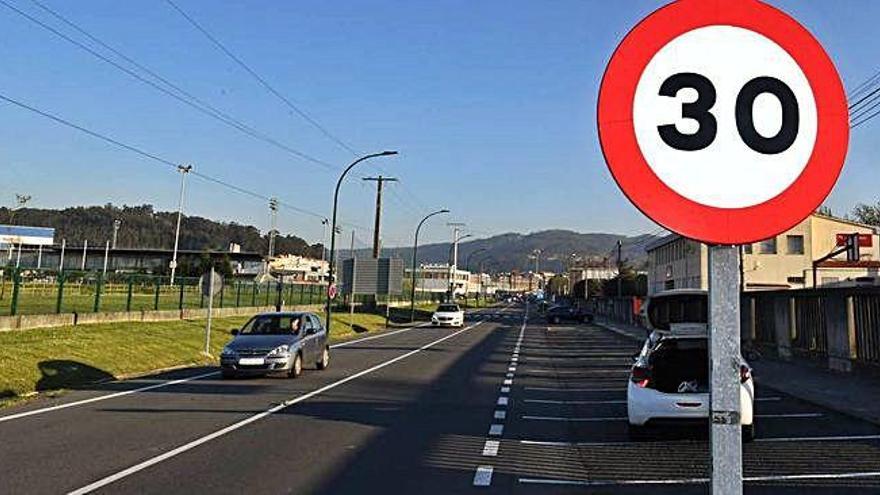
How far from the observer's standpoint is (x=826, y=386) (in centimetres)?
1612

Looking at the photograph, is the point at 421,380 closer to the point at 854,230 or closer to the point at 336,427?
the point at 336,427

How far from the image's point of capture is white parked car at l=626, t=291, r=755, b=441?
10000 millimetres

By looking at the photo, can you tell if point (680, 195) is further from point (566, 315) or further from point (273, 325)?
point (566, 315)

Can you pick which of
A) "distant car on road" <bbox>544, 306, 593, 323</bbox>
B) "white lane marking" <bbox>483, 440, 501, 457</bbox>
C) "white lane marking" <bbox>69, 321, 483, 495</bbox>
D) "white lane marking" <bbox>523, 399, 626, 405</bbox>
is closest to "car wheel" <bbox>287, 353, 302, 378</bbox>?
"white lane marking" <bbox>69, 321, 483, 495</bbox>

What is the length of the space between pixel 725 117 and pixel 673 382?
9.03 metres

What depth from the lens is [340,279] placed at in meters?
64.4

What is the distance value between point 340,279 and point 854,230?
42531 millimetres

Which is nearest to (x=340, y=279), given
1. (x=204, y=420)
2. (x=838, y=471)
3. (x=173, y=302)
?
(x=173, y=302)

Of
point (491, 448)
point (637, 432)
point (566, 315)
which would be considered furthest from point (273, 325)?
point (566, 315)

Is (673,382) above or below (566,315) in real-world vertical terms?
below

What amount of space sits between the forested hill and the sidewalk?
121 metres

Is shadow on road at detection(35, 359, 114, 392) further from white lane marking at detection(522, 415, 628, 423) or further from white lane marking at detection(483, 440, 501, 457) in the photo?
white lane marking at detection(483, 440, 501, 457)

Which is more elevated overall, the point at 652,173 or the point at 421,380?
Answer: the point at 652,173

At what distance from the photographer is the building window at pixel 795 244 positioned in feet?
204
